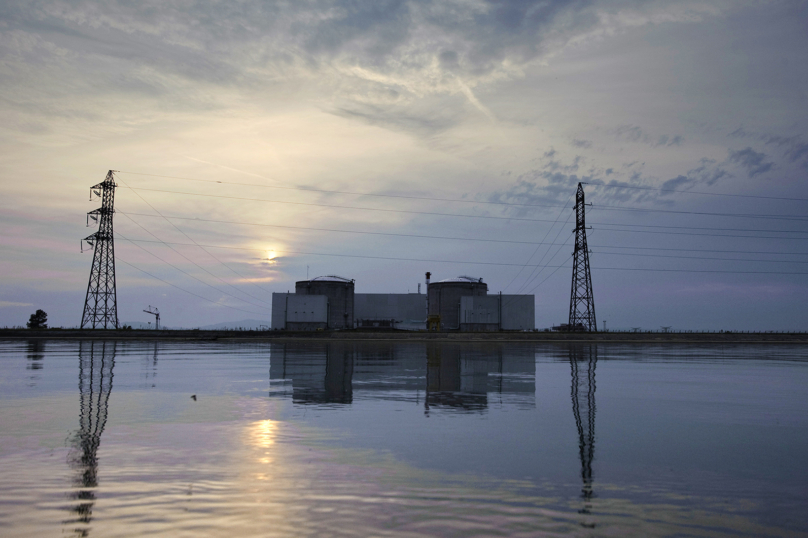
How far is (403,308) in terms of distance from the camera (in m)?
108

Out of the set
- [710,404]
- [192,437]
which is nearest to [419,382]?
[710,404]

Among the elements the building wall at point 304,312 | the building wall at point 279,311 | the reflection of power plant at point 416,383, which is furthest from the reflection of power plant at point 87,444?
the building wall at point 279,311

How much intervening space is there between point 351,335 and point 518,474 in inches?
2628

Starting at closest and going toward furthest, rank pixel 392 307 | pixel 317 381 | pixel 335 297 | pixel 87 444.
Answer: pixel 87 444 < pixel 317 381 < pixel 335 297 < pixel 392 307

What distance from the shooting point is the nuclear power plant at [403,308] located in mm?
94188

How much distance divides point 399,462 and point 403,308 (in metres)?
98.7

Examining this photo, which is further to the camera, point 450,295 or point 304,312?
point 450,295

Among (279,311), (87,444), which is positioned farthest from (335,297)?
(87,444)

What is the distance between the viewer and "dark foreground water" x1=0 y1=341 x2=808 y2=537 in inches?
253

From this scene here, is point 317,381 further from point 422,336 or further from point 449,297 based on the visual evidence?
point 449,297

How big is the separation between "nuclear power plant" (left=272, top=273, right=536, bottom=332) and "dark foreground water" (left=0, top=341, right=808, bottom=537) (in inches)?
2991

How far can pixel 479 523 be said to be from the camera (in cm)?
632

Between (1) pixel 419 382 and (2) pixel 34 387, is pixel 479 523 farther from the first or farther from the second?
(2) pixel 34 387

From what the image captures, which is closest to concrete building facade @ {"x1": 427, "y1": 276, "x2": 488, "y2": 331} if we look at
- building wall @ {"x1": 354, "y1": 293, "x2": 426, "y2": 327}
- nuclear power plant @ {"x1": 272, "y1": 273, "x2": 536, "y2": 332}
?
nuclear power plant @ {"x1": 272, "y1": 273, "x2": 536, "y2": 332}
